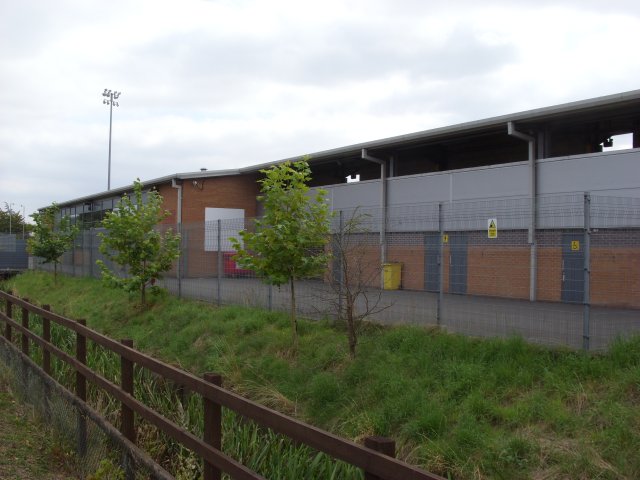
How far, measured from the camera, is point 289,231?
30.4 feet

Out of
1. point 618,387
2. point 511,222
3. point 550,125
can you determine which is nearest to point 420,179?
point 550,125

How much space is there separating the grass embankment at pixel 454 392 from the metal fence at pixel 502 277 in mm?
482

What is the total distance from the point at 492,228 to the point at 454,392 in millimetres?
3083

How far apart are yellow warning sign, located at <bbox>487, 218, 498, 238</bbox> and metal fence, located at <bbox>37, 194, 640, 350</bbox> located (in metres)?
0.01

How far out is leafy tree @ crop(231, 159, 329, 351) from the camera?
30.5 ft

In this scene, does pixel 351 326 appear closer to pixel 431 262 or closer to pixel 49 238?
pixel 431 262

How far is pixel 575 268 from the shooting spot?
27.3ft

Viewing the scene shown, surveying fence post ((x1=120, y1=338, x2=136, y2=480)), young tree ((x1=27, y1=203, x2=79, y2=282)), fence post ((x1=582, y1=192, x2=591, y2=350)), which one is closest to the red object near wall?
fence post ((x1=582, y1=192, x2=591, y2=350))

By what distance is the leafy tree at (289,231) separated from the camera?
9.29m

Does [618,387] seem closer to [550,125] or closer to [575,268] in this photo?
[575,268]

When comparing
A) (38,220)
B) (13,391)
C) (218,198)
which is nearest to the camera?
(13,391)

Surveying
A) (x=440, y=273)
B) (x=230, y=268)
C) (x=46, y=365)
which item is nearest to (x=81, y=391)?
(x=46, y=365)

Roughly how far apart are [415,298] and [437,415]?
10.5ft

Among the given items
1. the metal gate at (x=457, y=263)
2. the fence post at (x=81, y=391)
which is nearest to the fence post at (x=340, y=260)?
the metal gate at (x=457, y=263)
